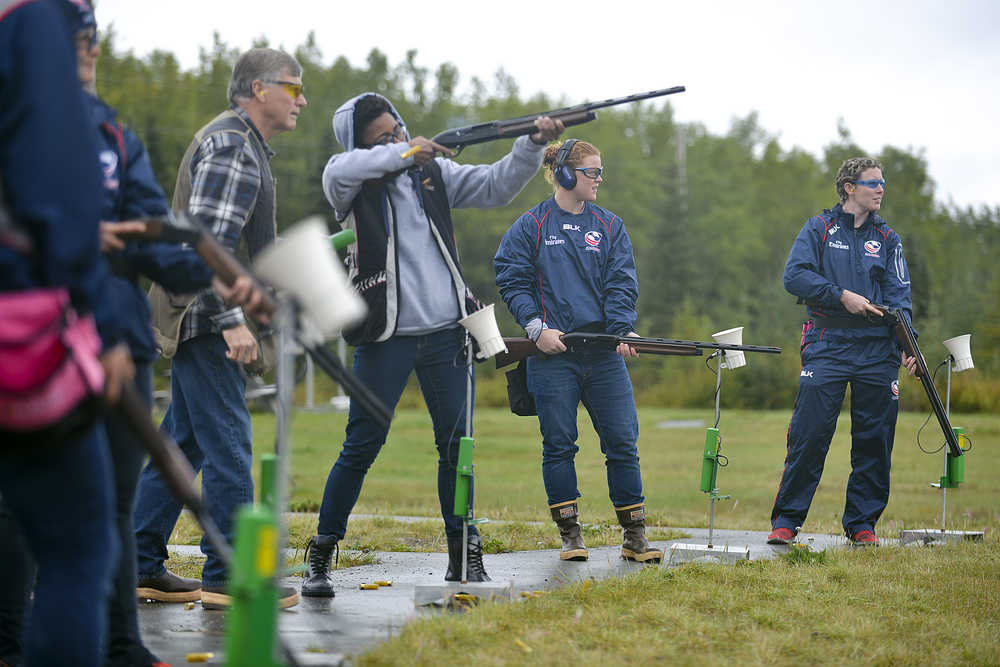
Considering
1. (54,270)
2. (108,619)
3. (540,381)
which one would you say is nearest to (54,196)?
(54,270)

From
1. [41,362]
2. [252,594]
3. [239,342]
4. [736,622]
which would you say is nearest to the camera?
[41,362]

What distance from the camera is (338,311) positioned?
262 centimetres

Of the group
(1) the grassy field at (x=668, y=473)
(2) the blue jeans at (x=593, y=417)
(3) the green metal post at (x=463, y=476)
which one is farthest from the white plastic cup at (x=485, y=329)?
(1) the grassy field at (x=668, y=473)

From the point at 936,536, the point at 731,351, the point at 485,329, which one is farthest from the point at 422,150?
the point at 936,536

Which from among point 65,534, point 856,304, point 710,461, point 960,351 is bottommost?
point 710,461

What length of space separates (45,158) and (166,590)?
303cm

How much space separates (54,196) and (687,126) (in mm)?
72990

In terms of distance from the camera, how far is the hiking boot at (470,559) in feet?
17.0

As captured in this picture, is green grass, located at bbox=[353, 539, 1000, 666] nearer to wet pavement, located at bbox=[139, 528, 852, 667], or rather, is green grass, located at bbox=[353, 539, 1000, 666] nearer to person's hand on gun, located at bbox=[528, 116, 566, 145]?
wet pavement, located at bbox=[139, 528, 852, 667]

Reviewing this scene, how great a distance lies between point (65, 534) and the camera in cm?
260

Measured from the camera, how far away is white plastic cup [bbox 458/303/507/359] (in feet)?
16.8

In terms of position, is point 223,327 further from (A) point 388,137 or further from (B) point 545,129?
(B) point 545,129

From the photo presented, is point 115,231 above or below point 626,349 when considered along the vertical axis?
above

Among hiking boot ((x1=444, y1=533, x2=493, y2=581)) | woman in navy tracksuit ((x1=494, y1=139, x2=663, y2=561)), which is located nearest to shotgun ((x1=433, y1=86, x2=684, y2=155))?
woman in navy tracksuit ((x1=494, y1=139, x2=663, y2=561))
